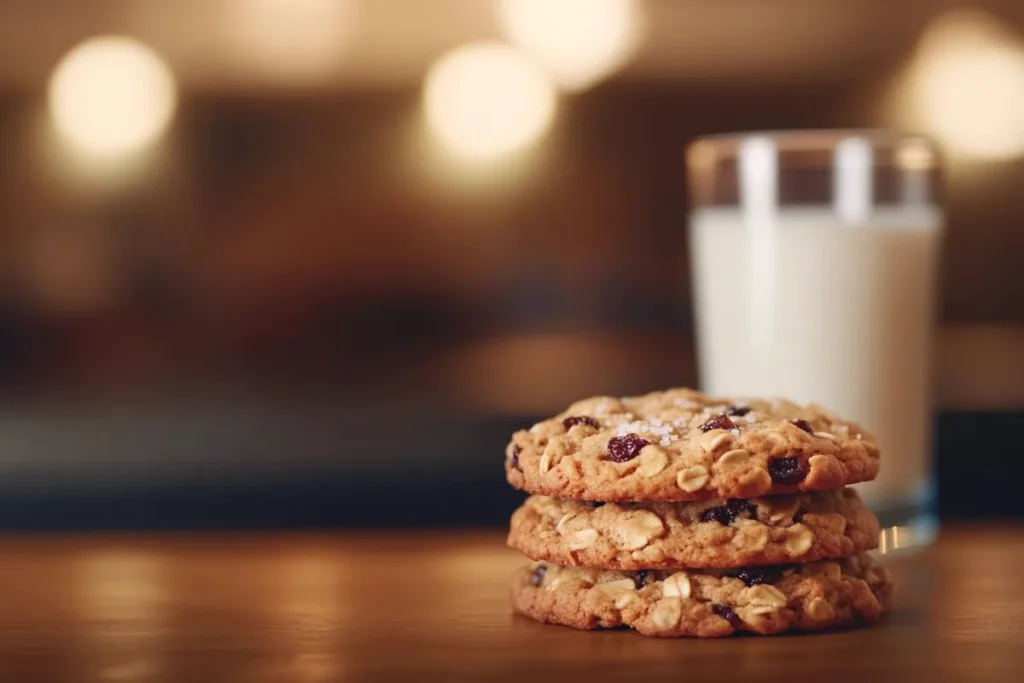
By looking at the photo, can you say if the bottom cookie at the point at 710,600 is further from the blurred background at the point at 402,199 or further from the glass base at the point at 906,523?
the blurred background at the point at 402,199

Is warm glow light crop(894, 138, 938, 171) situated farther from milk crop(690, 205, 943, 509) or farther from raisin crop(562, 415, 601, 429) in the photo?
raisin crop(562, 415, 601, 429)

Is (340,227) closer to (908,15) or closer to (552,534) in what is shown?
(908,15)

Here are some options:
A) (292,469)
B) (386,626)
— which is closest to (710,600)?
(386,626)

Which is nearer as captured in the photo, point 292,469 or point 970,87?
point 292,469

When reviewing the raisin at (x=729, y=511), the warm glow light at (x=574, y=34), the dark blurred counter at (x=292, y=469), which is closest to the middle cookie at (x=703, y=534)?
the raisin at (x=729, y=511)

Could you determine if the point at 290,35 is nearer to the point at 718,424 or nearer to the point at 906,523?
the point at 906,523

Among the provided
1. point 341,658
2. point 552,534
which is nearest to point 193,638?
point 341,658

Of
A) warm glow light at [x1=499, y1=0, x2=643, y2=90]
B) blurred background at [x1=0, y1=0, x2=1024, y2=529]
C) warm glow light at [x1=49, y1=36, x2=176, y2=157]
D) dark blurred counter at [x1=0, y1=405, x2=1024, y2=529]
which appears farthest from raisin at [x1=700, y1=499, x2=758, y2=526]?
warm glow light at [x1=49, y1=36, x2=176, y2=157]
